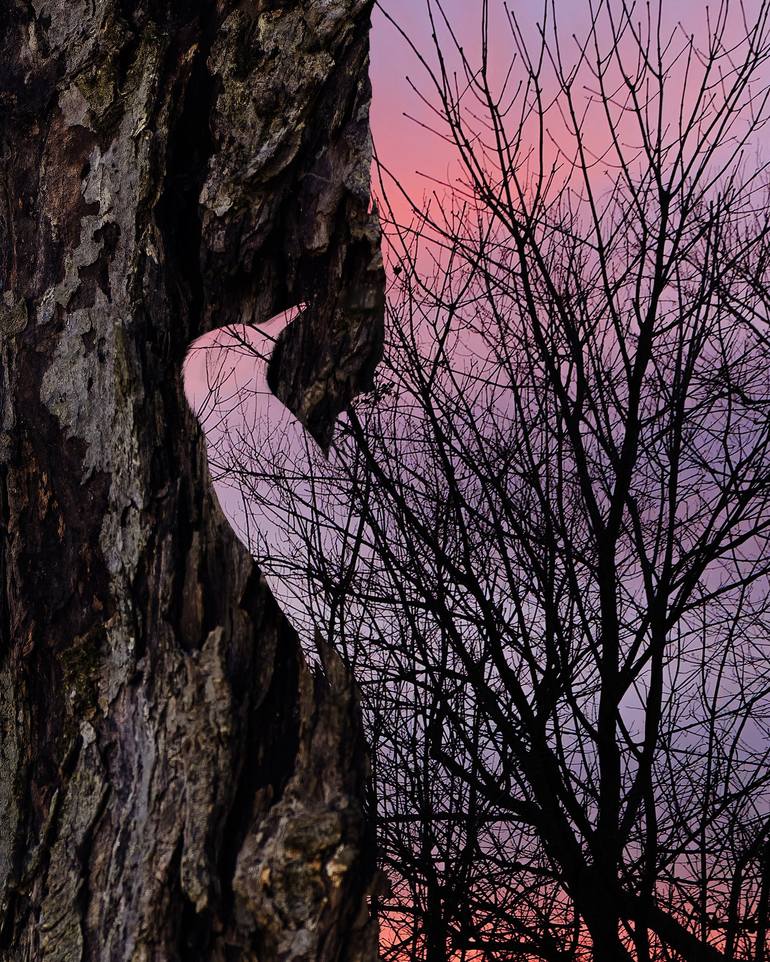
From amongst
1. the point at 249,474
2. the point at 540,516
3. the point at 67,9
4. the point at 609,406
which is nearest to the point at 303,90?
the point at 67,9

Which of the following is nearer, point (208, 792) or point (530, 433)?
point (208, 792)

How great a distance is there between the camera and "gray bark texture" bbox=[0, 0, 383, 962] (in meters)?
1.41

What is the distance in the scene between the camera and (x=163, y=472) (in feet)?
5.11

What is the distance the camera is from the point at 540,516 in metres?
3.11

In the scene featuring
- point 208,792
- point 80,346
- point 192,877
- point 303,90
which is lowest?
point 192,877

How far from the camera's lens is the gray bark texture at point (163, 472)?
1406 mm

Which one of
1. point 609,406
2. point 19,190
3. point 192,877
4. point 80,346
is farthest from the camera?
point 609,406

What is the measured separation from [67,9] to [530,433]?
1854 mm

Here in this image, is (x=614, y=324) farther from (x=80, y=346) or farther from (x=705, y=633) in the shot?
(x=80, y=346)

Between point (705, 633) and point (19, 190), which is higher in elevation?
point (705, 633)

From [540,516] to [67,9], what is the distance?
2050 mm

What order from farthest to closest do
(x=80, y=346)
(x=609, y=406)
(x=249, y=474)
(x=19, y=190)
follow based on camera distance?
1. (x=249, y=474)
2. (x=609, y=406)
3. (x=19, y=190)
4. (x=80, y=346)

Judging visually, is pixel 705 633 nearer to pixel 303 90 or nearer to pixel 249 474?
pixel 249 474

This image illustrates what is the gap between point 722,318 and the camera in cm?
297
